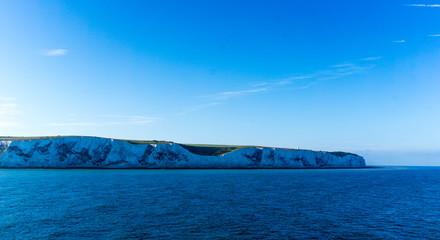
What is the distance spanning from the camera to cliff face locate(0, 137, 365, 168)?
85.6 m

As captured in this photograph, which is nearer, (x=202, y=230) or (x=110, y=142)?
(x=202, y=230)

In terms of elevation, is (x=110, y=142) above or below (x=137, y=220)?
above

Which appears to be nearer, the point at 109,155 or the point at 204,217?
the point at 204,217

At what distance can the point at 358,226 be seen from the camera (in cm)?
2139

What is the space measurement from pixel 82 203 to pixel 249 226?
60.6ft

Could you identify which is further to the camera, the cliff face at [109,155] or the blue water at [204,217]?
the cliff face at [109,155]

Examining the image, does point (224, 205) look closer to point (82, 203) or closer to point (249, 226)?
point (249, 226)

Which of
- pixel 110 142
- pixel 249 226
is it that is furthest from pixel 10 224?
pixel 110 142

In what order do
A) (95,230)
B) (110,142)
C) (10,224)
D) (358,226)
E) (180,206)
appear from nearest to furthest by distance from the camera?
(95,230) < (10,224) < (358,226) < (180,206) < (110,142)

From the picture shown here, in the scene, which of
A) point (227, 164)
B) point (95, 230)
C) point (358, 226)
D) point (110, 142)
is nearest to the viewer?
point (95, 230)

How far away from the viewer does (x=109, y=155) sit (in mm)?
91438

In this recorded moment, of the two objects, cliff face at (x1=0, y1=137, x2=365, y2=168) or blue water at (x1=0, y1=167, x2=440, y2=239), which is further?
cliff face at (x1=0, y1=137, x2=365, y2=168)

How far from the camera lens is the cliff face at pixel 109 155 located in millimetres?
85625

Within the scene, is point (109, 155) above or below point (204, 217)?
above
